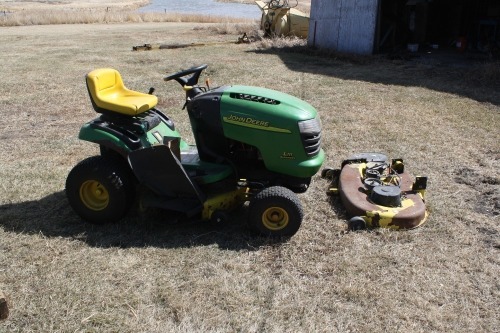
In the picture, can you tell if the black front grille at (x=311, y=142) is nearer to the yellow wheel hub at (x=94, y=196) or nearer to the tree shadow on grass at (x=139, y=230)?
the tree shadow on grass at (x=139, y=230)

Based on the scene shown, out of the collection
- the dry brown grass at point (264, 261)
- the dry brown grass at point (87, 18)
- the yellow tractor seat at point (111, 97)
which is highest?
the dry brown grass at point (87, 18)

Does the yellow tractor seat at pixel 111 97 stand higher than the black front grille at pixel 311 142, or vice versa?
the yellow tractor seat at pixel 111 97

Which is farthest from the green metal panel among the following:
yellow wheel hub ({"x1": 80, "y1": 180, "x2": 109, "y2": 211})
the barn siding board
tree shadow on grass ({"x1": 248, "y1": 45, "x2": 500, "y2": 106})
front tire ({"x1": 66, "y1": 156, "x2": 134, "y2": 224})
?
the barn siding board

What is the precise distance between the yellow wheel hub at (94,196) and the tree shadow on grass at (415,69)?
20.3 feet

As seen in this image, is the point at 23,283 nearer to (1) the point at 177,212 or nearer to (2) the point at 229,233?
(1) the point at 177,212

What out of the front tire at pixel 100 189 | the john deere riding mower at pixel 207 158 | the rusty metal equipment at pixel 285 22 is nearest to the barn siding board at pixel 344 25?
the rusty metal equipment at pixel 285 22

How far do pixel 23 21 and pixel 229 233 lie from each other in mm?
25437

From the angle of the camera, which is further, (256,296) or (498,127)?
(498,127)

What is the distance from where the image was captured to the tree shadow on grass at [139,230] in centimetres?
332

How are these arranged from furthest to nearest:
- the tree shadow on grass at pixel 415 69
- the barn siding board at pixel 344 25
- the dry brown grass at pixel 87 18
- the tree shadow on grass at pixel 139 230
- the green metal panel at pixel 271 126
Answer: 1. the dry brown grass at pixel 87 18
2. the barn siding board at pixel 344 25
3. the tree shadow on grass at pixel 415 69
4. the tree shadow on grass at pixel 139 230
5. the green metal panel at pixel 271 126

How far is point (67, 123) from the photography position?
651 cm

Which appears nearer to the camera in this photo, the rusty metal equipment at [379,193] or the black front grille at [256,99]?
the black front grille at [256,99]

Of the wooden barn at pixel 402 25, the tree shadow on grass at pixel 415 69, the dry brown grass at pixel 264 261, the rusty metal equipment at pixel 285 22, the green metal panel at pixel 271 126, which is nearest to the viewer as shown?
the dry brown grass at pixel 264 261

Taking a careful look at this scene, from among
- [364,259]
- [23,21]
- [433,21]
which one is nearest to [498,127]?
[364,259]
